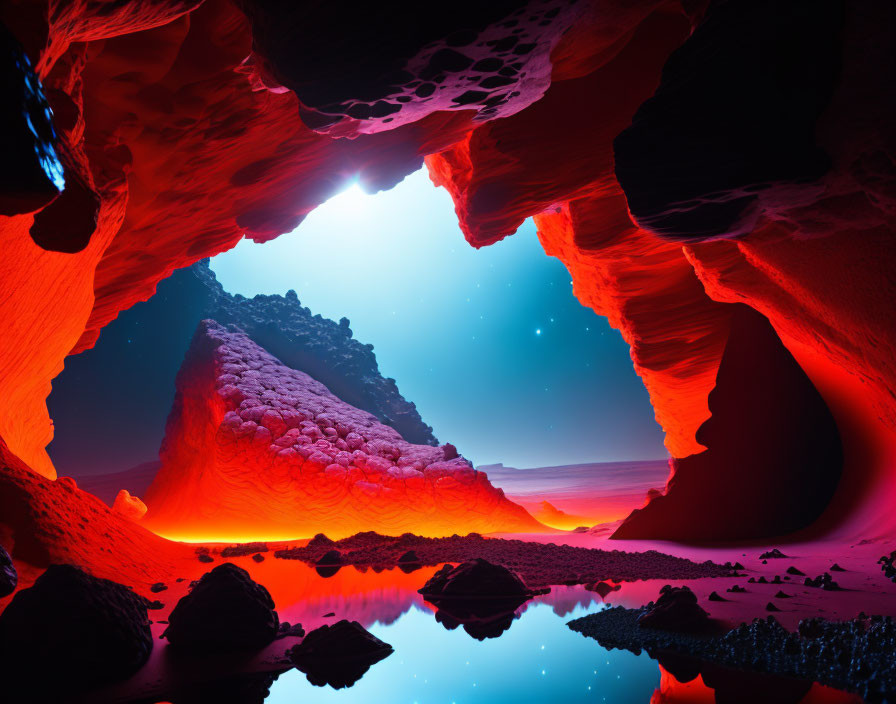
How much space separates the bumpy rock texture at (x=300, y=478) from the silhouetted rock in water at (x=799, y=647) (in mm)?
9429

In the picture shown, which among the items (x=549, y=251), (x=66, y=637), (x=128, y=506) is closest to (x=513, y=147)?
(x=549, y=251)

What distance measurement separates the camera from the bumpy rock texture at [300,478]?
39.1ft

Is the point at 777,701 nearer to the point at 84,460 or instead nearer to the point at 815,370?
the point at 815,370

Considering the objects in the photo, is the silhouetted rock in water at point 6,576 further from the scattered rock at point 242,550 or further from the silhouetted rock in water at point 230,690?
the scattered rock at point 242,550

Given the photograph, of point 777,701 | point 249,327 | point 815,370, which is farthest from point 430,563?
point 249,327

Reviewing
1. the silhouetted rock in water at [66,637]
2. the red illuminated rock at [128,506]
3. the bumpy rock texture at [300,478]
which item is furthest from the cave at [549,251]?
the red illuminated rock at [128,506]

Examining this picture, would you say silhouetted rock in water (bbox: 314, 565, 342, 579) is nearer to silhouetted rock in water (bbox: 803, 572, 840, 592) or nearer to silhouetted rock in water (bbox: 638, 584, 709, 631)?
silhouetted rock in water (bbox: 638, 584, 709, 631)

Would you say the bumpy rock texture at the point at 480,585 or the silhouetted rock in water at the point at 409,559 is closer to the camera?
the bumpy rock texture at the point at 480,585

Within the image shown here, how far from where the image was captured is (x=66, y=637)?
2479 millimetres

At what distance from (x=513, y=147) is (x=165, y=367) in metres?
23.2

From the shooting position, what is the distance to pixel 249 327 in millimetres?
19047

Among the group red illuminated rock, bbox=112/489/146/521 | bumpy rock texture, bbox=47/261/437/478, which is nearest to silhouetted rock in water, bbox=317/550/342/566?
red illuminated rock, bbox=112/489/146/521

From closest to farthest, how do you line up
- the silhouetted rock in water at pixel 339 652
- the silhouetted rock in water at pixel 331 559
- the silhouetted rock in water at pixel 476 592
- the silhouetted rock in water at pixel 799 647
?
the silhouetted rock in water at pixel 799 647
the silhouetted rock in water at pixel 339 652
the silhouetted rock in water at pixel 476 592
the silhouetted rock in water at pixel 331 559

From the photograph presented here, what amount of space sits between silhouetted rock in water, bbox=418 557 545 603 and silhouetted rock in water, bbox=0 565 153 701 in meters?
2.45
